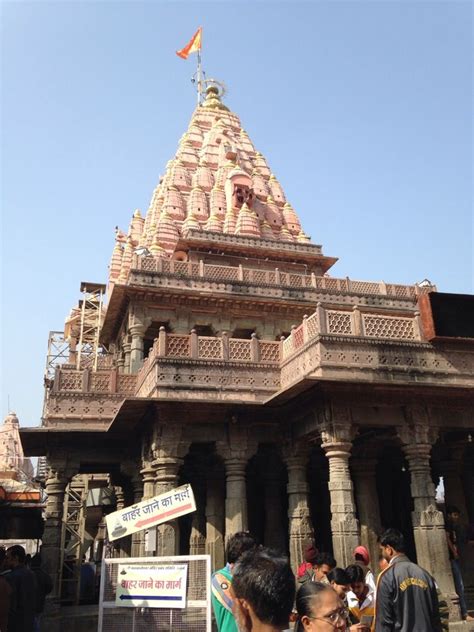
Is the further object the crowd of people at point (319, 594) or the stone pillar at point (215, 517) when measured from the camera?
the stone pillar at point (215, 517)

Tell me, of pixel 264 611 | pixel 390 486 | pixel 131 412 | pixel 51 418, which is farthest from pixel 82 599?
pixel 264 611

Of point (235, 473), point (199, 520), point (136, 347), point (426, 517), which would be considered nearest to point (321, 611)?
point (426, 517)

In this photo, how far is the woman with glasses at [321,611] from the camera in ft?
9.65

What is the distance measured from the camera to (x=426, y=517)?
11.8 metres

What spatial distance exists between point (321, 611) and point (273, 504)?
14517 mm

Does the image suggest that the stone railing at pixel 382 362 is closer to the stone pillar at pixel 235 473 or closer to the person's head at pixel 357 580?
the stone pillar at pixel 235 473

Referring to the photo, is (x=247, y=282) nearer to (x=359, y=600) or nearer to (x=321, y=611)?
(x=359, y=600)

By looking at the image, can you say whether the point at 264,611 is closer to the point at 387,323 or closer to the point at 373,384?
the point at 373,384

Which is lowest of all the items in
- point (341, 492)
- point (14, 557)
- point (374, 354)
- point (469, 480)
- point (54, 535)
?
point (14, 557)

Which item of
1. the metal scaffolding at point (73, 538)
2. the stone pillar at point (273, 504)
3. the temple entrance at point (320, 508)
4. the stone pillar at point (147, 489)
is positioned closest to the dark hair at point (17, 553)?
the stone pillar at point (147, 489)

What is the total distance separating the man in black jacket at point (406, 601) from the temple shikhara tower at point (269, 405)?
6.68 metres

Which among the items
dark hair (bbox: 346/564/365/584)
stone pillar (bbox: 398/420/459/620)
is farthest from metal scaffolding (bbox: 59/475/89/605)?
dark hair (bbox: 346/564/365/584)

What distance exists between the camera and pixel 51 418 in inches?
622

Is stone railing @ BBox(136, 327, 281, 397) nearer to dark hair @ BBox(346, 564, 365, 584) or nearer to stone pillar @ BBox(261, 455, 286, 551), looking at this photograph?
stone pillar @ BBox(261, 455, 286, 551)
